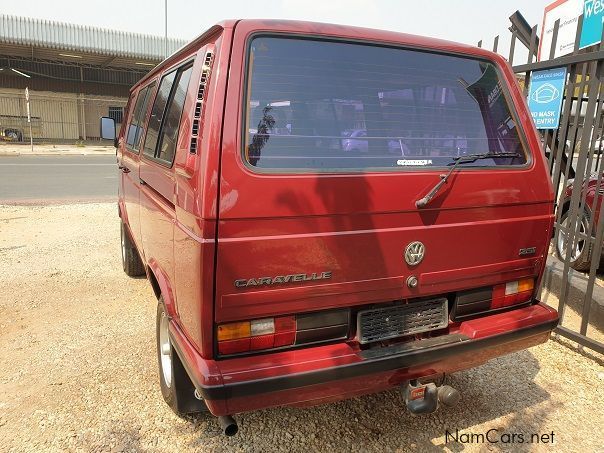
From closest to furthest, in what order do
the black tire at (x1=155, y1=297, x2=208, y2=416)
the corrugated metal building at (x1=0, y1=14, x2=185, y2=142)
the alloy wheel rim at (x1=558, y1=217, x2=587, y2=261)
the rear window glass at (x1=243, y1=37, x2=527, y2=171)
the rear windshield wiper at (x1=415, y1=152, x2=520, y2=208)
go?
the rear window glass at (x1=243, y1=37, x2=527, y2=171) → the rear windshield wiper at (x1=415, y1=152, x2=520, y2=208) → the black tire at (x1=155, y1=297, x2=208, y2=416) → the alloy wheel rim at (x1=558, y1=217, x2=587, y2=261) → the corrugated metal building at (x1=0, y1=14, x2=185, y2=142)

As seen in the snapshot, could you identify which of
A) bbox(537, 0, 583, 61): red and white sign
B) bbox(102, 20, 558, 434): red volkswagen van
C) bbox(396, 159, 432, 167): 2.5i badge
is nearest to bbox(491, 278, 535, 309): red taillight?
bbox(102, 20, 558, 434): red volkswagen van

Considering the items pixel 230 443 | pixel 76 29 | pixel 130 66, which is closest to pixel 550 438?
pixel 230 443

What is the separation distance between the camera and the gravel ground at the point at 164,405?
99.4 inches

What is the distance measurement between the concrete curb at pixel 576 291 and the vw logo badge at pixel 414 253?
219cm

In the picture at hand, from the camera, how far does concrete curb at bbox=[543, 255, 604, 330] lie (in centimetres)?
386

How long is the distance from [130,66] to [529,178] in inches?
1357

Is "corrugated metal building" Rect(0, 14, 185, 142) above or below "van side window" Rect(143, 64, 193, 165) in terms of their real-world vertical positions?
above

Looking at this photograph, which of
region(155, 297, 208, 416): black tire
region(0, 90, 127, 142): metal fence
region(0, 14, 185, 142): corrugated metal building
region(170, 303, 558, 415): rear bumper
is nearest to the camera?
region(170, 303, 558, 415): rear bumper

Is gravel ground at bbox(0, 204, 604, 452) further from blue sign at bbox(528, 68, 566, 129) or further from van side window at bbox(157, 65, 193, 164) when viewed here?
blue sign at bbox(528, 68, 566, 129)

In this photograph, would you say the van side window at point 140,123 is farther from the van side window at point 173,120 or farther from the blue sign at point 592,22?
the blue sign at point 592,22

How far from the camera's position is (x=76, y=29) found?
2514cm

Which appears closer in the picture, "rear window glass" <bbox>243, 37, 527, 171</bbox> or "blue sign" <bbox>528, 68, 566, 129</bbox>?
"rear window glass" <bbox>243, 37, 527, 171</bbox>

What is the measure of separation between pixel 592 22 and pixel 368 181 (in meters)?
3.58

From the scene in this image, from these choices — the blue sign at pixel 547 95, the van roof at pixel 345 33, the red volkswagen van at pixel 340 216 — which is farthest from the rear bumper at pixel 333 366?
the blue sign at pixel 547 95
